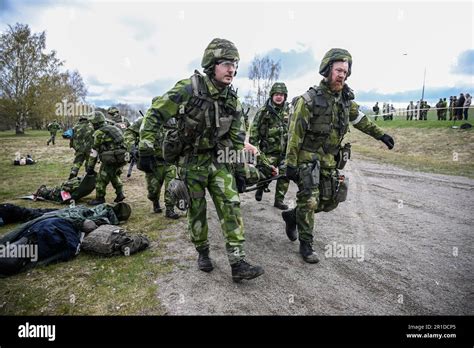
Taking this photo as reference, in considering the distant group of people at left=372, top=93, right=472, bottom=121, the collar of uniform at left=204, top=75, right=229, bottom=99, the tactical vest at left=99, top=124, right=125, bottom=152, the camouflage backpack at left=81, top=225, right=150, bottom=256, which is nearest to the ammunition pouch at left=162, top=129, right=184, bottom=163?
the collar of uniform at left=204, top=75, right=229, bottom=99

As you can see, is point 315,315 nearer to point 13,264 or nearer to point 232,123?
point 232,123

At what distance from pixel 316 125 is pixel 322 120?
0.10 metres

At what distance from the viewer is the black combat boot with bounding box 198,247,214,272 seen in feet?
11.9

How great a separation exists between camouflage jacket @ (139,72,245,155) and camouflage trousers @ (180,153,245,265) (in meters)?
0.23

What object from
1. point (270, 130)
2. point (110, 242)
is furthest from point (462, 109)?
point (110, 242)

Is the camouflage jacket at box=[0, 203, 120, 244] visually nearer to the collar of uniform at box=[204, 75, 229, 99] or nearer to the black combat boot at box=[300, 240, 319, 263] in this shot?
the collar of uniform at box=[204, 75, 229, 99]

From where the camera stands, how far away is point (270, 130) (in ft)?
21.7

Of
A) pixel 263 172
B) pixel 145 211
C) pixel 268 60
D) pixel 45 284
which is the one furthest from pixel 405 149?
pixel 268 60

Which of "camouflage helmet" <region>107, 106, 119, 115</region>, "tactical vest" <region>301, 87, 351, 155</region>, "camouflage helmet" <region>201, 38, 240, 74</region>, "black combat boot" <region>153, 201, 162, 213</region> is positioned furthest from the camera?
"camouflage helmet" <region>107, 106, 119, 115</region>

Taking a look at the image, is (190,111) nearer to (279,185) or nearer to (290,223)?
(290,223)

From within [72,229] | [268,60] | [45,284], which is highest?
[268,60]

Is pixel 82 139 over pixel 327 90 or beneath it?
beneath

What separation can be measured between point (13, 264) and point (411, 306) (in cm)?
430
